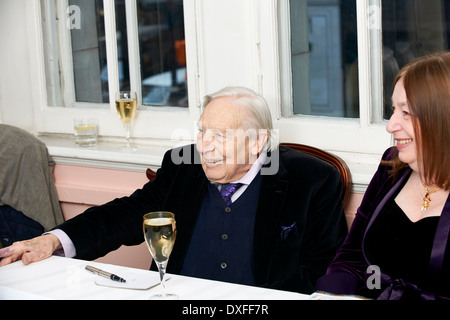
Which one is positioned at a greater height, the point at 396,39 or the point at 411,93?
the point at 396,39

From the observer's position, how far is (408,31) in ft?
8.38

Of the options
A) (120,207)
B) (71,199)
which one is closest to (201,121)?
(120,207)

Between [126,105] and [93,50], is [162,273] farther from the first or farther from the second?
[93,50]

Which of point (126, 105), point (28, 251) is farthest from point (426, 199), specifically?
point (126, 105)

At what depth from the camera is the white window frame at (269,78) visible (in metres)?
2.26

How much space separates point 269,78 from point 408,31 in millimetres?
600

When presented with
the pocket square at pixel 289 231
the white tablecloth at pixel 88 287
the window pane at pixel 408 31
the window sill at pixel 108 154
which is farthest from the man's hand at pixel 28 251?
the window pane at pixel 408 31

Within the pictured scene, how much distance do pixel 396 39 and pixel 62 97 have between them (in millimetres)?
1630

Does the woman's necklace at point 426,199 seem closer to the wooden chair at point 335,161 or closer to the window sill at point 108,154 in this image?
the wooden chair at point 335,161

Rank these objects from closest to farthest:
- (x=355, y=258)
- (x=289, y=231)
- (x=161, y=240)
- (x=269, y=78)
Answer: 1. (x=161, y=240)
2. (x=355, y=258)
3. (x=289, y=231)
4. (x=269, y=78)

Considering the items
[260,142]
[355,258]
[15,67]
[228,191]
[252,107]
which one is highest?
[15,67]

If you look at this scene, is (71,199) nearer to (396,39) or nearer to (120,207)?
(120,207)

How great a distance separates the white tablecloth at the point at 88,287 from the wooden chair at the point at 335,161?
28.1 inches
